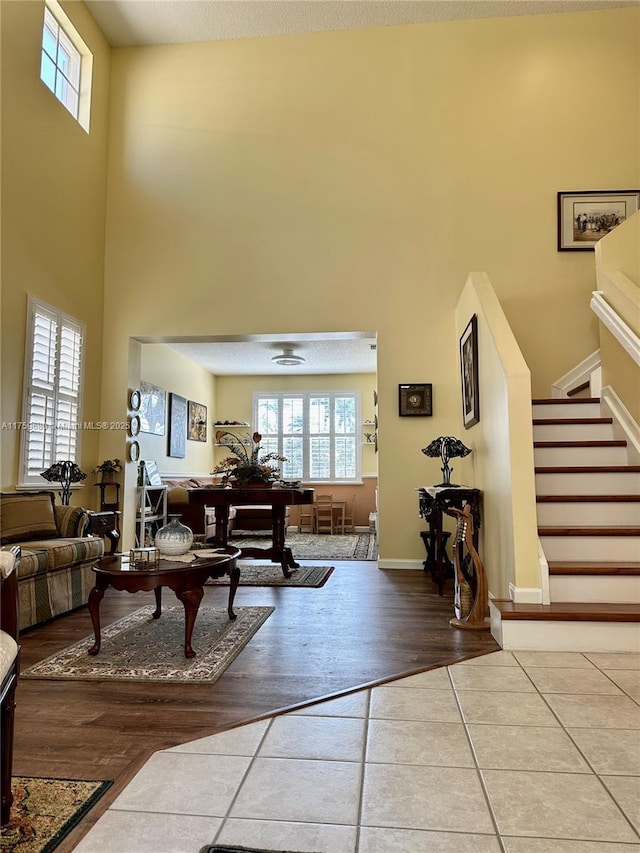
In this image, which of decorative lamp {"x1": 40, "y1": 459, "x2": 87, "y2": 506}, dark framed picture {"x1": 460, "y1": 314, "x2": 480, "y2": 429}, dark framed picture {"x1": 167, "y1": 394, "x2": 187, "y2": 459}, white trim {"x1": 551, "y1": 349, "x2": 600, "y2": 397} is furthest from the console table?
dark framed picture {"x1": 167, "y1": 394, "x2": 187, "y2": 459}

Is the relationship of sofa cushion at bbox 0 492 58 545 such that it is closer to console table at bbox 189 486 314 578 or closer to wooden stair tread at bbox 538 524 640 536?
console table at bbox 189 486 314 578

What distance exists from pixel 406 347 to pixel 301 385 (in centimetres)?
538

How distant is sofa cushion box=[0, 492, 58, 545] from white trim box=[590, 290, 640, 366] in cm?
432

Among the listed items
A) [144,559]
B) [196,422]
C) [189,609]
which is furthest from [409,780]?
[196,422]

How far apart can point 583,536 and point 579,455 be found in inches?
36.4

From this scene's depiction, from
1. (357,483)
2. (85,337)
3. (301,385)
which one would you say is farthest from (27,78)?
(357,483)

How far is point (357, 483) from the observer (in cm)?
1052

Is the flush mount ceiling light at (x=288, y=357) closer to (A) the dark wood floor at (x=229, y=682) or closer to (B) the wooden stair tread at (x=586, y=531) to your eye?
(A) the dark wood floor at (x=229, y=682)

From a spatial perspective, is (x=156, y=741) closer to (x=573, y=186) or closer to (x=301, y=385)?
(x=573, y=186)

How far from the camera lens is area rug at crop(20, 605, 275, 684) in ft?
8.41

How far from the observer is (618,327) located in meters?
3.91

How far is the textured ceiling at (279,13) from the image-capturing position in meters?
5.91

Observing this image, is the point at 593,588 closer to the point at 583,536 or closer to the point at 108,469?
the point at 583,536

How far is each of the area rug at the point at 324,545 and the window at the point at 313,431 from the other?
1.64m
